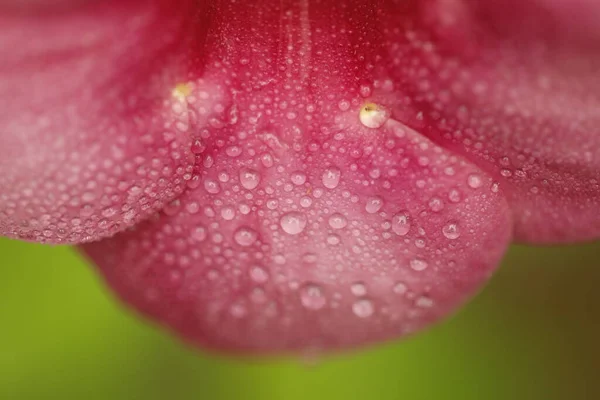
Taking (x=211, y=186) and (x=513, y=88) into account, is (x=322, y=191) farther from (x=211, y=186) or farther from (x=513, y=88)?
(x=513, y=88)

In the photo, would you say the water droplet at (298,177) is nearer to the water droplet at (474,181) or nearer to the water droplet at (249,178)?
the water droplet at (249,178)

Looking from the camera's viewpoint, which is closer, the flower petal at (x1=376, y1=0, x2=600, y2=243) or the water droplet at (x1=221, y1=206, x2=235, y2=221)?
the flower petal at (x1=376, y1=0, x2=600, y2=243)

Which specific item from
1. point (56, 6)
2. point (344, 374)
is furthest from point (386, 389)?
point (56, 6)

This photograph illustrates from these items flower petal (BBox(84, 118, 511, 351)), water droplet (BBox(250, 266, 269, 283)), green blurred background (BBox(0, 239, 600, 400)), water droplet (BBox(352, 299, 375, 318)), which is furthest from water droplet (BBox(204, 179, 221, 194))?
green blurred background (BBox(0, 239, 600, 400))

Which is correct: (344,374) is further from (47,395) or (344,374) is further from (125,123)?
(125,123)

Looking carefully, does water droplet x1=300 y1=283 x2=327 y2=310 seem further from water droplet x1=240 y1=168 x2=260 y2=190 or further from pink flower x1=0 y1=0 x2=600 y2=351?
water droplet x1=240 y1=168 x2=260 y2=190

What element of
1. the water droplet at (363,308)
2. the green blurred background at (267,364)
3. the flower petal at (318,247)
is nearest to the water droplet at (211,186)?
the flower petal at (318,247)
